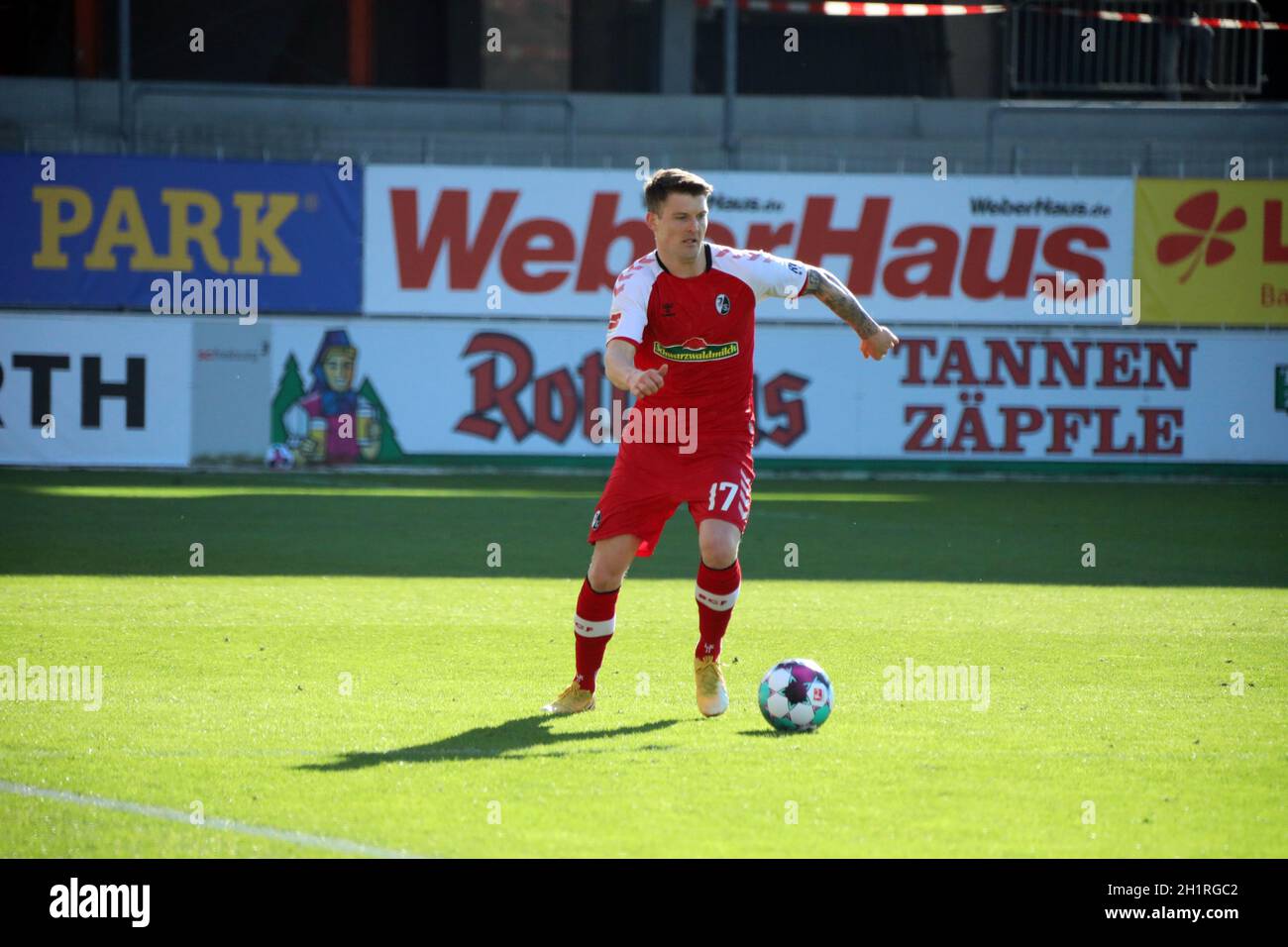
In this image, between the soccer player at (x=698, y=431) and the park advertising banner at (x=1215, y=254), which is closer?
the soccer player at (x=698, y=431)

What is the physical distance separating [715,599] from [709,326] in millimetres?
1234

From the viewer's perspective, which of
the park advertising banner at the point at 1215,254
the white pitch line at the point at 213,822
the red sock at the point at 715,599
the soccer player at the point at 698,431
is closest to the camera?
the white pitch line at the point at 213,822

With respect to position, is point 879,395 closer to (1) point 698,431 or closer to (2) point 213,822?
(1) point 698,431

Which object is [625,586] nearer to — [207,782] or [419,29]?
[207,782]

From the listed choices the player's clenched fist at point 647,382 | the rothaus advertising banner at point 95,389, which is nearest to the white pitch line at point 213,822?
the player's clenched fist at point 647,382

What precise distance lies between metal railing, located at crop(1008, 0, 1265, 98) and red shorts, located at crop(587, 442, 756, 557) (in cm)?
2219

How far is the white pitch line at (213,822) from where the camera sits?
4.86 meters

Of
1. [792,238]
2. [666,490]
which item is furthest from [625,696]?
[792,238]

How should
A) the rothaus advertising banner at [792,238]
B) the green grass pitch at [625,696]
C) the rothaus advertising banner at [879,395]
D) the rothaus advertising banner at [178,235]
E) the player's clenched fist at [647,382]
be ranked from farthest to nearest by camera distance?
the rothaus advertising banner at [792,238], the rothaus advertising banner at [879,395], the rothaus advertising banner at [178,235], the player's clenched fist at [647,382], the green grass pitch at [625,696]

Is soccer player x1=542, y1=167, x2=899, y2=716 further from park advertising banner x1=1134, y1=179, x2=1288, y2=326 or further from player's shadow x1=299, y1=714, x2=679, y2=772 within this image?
park advertising banner x1=1134, y1=179, x2=1288, y2=326

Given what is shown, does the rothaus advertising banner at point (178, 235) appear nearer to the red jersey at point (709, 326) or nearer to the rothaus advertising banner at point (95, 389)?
the rothaus advertising banner at point (95, 389)

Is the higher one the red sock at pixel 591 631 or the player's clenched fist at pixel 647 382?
the player's clenched fist at pixel 647 382

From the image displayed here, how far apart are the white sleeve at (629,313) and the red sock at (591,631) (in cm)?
117

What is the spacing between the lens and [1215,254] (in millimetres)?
22578
